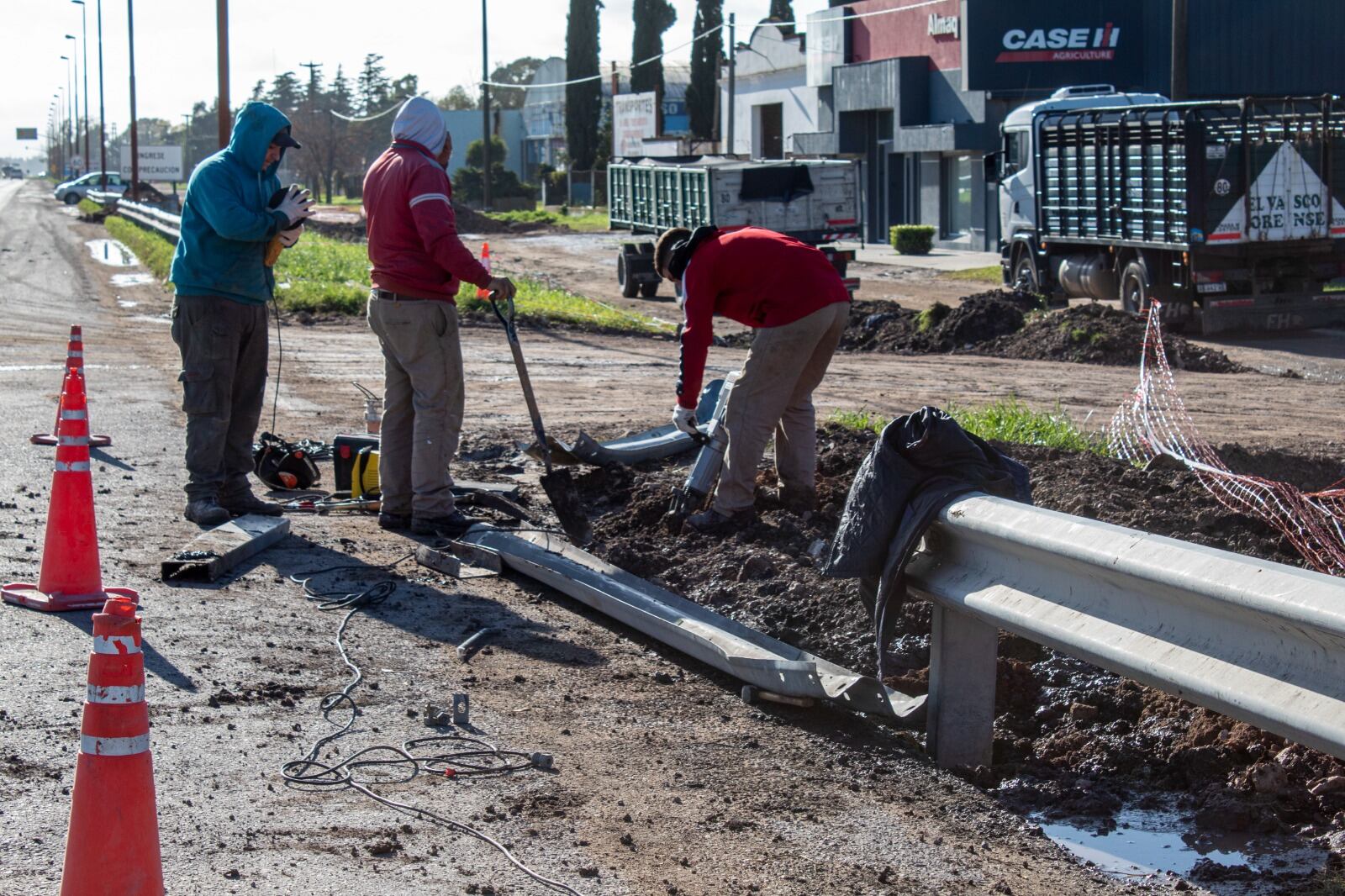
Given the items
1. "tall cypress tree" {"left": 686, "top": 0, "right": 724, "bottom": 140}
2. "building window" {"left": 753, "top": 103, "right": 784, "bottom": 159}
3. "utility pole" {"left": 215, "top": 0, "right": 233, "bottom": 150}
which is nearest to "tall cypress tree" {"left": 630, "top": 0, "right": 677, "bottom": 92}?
"tall cypress tree" {"left": 686, "top": 0, "right": 724, "bottom": 140}

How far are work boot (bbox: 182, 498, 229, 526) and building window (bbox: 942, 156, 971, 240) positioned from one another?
33991mm

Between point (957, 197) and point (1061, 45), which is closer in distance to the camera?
point (1061, 45)

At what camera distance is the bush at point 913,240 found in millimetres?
38438

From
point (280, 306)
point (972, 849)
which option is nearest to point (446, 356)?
point (972, 849)

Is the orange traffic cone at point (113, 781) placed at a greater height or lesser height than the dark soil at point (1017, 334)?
lesser

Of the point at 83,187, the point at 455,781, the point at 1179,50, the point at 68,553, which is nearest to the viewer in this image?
the point at 455,781

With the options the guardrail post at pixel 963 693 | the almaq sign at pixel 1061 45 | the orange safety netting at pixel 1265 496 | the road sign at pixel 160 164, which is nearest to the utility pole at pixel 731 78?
the almaq sign at pixel 1061 45

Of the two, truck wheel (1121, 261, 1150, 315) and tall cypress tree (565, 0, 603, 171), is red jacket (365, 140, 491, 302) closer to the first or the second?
truck wheel (1121, 261, 1150, 315)

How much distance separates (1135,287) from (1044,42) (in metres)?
17.7

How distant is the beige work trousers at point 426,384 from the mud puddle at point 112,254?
27.7 metres

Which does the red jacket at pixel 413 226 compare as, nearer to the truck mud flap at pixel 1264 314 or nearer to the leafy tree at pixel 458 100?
the truck mud flap at pixel 1264 314

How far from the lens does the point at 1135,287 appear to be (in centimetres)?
2066

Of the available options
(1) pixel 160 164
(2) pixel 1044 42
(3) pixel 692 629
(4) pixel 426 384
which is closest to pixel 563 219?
(1) pixel 160 164

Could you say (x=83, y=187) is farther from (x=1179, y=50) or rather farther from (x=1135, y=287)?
(x=1135, y=287)
